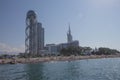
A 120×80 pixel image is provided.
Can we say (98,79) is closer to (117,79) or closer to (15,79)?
(117,79)

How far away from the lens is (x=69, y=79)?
2096 inches

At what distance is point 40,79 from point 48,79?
6.54ft

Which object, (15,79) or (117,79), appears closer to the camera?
(117,79)

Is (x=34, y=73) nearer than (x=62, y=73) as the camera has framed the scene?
No

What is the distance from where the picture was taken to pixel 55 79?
53250 millimetres

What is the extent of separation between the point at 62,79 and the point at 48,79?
369cm

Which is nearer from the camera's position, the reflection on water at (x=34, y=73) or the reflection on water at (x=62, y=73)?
the reflection on water at (x=62, y=73)

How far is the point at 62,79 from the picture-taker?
52.9 m

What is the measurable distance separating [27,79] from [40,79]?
10.7 ft

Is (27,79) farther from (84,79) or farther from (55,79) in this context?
(84,79)

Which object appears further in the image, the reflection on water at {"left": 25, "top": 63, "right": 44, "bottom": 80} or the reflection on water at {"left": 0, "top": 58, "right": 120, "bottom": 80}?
the reflection on water at {"left": 25, "top": 63, "right": 44, "bottom": 80}

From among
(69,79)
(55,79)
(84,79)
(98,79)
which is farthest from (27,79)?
(98,79)

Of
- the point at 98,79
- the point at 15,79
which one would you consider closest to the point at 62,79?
the point at 98,79

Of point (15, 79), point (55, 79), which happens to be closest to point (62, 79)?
point (55, 79)
